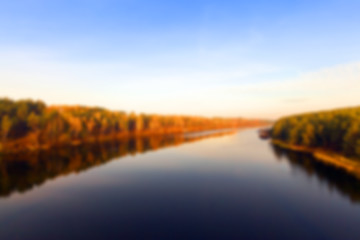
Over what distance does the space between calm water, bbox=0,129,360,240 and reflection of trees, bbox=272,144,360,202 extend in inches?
4.4

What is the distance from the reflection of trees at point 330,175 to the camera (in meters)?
22.1

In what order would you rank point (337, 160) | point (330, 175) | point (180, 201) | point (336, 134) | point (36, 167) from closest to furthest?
1. point (180, 201)
2. point (330, 175)
3. point (337, 160)
4. point (36, 167)
5. point (336, 134)

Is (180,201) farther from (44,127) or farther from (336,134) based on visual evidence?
(44,127)

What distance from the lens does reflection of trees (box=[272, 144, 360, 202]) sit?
72.4ft

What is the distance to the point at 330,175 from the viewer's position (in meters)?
27.5

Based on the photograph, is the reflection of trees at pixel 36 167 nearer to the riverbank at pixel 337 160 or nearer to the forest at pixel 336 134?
the riverbank at pixel 337 160

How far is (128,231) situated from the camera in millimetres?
14859

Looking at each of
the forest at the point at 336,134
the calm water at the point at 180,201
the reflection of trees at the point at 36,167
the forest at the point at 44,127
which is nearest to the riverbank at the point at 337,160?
the forest at the point at 336,134

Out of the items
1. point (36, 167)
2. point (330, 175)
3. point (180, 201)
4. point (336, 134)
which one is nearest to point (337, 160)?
point (336, 134)

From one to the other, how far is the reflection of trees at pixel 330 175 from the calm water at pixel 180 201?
11cm

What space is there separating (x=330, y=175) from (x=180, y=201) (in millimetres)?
22269

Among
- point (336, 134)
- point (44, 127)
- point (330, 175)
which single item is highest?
point (44, 127)

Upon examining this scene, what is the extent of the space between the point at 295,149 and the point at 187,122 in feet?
312

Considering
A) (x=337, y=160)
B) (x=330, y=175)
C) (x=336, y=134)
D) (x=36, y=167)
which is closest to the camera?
(x=330, y=175)
